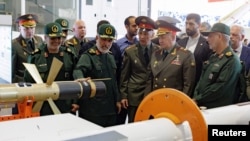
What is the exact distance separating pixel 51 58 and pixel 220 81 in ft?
4.39

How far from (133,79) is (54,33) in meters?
0.83

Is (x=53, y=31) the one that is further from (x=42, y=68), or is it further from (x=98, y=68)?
(x=98, y=68)

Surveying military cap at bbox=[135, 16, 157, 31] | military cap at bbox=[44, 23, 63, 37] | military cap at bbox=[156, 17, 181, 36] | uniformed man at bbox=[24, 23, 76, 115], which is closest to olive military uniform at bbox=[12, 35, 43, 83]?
uniformed man at bbox=[24, 23, 76, 115]

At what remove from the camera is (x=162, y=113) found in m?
1.07

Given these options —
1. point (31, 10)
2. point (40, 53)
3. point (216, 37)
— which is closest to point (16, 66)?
point (40, 53)

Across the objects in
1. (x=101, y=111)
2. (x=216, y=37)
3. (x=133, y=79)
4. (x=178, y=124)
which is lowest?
(x=101, y=111)

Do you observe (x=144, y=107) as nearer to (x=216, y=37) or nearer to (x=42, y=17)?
(x=216, y=37)

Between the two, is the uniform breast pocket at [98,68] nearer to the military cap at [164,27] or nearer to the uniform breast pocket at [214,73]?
the military cap at [164,27]

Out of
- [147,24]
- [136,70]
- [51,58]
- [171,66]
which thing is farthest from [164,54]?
[51,58]

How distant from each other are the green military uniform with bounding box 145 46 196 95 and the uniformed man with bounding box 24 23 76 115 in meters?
0.75

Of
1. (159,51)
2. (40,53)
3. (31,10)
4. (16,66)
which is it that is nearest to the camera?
(40,53)

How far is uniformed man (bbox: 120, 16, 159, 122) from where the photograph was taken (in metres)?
3.02

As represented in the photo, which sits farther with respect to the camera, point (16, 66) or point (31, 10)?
point (31, 10)

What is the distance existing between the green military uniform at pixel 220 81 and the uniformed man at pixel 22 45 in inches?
68.1
